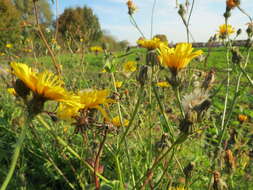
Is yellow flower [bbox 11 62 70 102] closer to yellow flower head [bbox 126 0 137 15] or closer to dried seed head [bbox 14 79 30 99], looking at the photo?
dried seed head [bbox 14 79 30 99]

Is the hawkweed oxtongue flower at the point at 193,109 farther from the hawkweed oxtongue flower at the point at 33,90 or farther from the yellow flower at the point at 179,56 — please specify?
the hawkweed oxtongue flower at the point at 33,90

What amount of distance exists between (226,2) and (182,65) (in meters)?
1.55

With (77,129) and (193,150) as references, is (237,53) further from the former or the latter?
(193,150)

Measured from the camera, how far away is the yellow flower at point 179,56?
3.21 ft

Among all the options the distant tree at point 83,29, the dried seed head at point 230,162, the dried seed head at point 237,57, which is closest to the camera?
the dried seed head at point 230,162

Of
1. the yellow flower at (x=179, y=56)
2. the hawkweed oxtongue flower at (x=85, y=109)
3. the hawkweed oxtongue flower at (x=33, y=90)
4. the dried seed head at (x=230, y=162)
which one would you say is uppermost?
the yellow flower at (x=179, y=56)

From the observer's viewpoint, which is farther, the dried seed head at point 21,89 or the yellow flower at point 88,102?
the yellow flower at point 88,102

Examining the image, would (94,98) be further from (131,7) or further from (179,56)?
(131,7)

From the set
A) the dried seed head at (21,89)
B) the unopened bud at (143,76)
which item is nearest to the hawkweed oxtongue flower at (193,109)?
the unopened bud at (143,76)

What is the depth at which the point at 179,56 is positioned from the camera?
1.00 meters

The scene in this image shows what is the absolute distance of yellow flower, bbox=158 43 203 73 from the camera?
3.21ft

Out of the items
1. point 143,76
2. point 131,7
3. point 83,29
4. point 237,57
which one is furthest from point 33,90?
point 83,29

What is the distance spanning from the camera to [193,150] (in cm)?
256

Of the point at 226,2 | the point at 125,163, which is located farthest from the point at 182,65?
the point at 226,2
